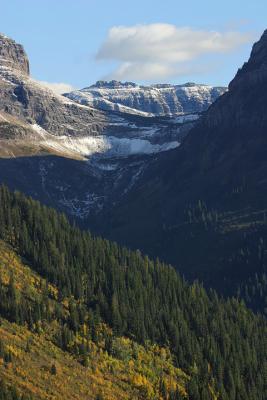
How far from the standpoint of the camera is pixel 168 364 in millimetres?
185750

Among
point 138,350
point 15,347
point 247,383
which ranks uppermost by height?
point 15,347

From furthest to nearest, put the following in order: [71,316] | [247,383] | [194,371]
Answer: [247,383] → [194,371] → [71,316]

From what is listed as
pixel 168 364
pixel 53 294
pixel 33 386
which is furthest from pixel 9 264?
pixel 33 386

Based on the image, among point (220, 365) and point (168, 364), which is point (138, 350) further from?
point (220, 365)

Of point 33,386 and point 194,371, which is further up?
point 33,386

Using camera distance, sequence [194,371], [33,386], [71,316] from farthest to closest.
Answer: [194,371], [71,316], [33,386]

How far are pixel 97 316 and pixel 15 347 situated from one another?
39.3 metres

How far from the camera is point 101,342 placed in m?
176

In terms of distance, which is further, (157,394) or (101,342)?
(101,342)

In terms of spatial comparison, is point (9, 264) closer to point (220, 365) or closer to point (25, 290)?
point (25, 290)

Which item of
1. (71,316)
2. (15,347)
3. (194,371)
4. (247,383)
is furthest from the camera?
(247,383)

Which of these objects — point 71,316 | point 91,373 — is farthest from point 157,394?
point 71,316

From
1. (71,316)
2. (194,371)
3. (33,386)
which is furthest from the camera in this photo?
(194,371)

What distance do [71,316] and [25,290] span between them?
11331mm
